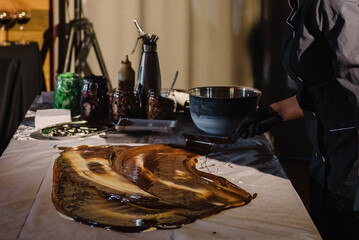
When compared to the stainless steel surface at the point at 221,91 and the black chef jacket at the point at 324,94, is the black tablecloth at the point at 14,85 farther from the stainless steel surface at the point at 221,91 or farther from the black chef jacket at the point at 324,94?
the black chef jacket at the point at 324,94

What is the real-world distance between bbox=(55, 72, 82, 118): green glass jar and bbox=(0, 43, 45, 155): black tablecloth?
901 millimetres

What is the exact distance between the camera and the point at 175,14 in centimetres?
337

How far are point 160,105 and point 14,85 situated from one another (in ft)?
4.98

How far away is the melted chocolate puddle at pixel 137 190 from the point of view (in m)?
0.78

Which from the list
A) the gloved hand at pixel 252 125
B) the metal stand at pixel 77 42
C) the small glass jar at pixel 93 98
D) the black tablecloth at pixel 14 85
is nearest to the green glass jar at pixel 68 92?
the small glass jar at pixel 93 98

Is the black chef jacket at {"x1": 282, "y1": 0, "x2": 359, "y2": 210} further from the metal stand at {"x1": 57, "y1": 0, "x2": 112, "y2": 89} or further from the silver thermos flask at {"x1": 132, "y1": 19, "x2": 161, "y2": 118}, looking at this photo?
the metal stand at {"x1": 57, "y1": 0, "x2": 112, "y2": 89}

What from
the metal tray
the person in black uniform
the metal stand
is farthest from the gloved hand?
the metal stand

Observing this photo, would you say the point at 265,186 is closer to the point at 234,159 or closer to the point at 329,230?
the point at 234,159

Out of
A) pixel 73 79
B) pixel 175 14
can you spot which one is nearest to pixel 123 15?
pixel 175 14

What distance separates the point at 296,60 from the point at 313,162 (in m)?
0.34

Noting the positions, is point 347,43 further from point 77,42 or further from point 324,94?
point 77,42

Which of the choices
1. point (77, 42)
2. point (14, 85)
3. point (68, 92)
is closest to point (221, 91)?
point (68, 92)

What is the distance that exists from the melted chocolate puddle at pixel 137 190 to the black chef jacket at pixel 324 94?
14.9 inches

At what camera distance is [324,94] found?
1.20m
